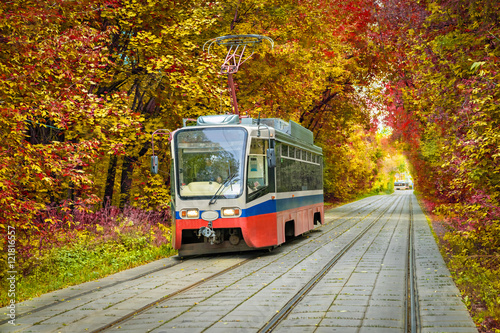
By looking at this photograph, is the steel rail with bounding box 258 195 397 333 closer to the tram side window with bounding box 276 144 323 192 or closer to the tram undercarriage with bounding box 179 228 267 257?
the tram undercarriage with bounding box 179 228 267 257

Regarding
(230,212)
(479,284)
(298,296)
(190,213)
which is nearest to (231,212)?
(230,212)

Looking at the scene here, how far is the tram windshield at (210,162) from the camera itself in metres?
13.4

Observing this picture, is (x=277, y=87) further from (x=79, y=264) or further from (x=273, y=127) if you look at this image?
(x=79, y=264)

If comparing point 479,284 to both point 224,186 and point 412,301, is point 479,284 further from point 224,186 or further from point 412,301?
point 224,186

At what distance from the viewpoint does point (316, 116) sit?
120ft

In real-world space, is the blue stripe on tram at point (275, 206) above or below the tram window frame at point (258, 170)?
below

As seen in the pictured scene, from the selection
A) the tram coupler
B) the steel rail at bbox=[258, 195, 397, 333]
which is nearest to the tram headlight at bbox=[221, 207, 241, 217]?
the tram coupler

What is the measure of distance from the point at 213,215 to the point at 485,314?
6958mm

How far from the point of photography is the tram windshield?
13.4 metres

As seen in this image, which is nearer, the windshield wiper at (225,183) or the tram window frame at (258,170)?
the windshield wiper at (225,183)

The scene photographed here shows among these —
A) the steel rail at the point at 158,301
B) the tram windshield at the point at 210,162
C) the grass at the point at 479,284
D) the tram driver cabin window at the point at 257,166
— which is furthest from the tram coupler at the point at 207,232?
the grass at the point at 479,284

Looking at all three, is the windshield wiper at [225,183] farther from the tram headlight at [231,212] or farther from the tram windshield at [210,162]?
the tram headlight at [231,212]

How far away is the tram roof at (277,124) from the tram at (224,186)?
0.08ft

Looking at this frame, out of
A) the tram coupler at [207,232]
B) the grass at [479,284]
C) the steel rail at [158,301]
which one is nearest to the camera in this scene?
the steel rail at [158,301]
